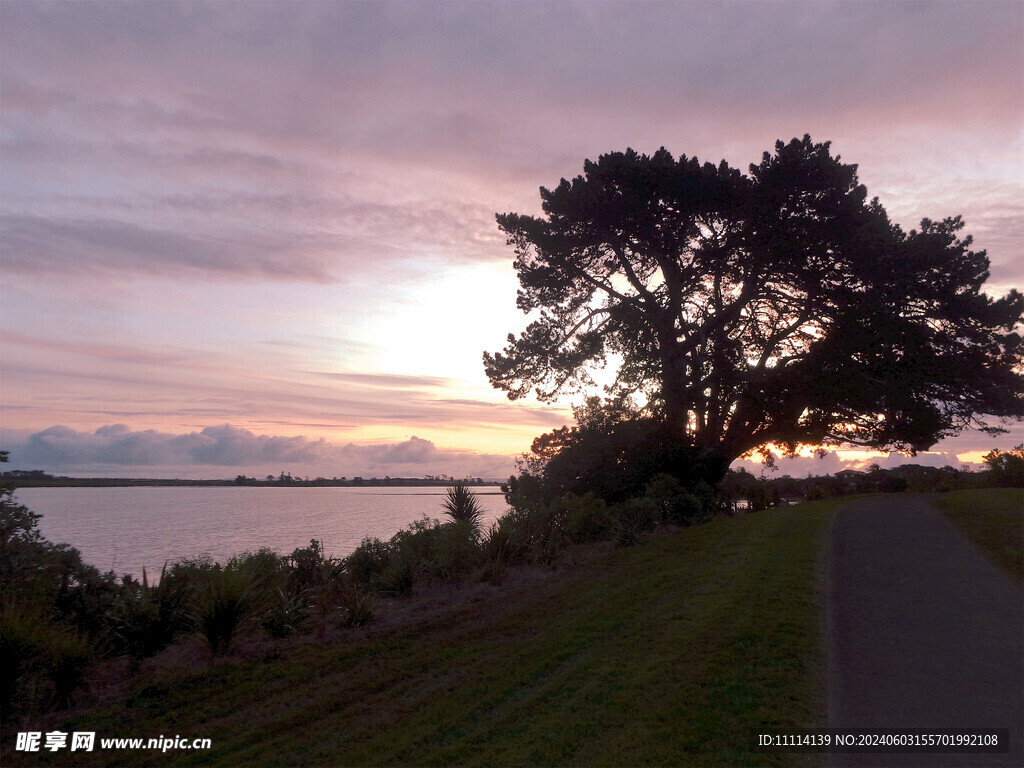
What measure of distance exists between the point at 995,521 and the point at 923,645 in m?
10.6

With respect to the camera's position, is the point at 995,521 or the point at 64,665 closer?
the point at 64,665

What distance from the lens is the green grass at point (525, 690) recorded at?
224 inches

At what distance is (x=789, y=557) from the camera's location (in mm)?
12680

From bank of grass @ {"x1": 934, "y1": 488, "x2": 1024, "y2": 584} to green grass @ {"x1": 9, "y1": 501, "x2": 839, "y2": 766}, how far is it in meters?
3.95

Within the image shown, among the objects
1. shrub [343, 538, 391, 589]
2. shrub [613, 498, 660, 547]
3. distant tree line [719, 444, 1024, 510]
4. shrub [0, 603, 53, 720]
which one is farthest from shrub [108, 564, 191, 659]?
distant tree line [719, 444, 1024, 510]

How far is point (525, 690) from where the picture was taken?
23.5ft

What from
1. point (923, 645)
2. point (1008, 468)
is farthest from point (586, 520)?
point (1008, 468)

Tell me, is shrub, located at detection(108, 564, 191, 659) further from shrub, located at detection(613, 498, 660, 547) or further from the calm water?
shrub, located at detection(613, 498, 660, 547)

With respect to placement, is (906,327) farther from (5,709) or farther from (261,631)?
(5,709)

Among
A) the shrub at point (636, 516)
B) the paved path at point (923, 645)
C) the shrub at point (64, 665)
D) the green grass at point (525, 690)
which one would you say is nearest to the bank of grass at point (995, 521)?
the paved path at point (923, 645)

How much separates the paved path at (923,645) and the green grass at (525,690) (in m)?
0.39

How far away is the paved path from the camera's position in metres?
5.66

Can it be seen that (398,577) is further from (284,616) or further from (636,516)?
(636,516)
